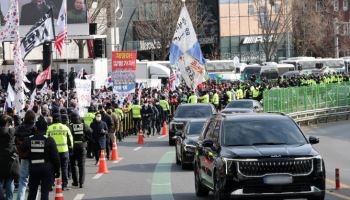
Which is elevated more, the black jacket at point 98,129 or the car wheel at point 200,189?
the black jacket at point 98,129

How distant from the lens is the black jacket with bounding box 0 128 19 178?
1477 cm

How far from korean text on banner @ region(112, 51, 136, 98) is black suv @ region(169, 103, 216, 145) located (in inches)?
290

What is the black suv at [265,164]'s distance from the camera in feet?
47.3

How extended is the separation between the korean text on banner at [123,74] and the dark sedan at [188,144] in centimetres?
1503

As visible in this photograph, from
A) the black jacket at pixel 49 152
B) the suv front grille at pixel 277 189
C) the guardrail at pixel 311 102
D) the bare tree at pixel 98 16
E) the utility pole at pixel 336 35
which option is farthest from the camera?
the utility pole at pixel 336 35

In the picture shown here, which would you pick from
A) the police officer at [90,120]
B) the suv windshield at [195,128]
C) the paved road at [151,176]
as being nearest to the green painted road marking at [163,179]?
the paved road at [151,176]

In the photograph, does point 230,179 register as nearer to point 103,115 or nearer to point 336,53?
point 103,115

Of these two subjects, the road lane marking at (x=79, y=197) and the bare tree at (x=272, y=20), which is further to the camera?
the bare tree at (x=272, y=20)

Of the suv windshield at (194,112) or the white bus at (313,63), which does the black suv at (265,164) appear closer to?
the suv windshield at (194,112)

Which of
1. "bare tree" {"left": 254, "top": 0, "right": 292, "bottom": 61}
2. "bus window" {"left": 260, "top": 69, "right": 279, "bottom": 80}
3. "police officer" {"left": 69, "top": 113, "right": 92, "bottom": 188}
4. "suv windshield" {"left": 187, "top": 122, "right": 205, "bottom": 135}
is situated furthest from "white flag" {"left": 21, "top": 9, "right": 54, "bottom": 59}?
"bare tree" {"left": 254, "top": 0, "right": 292, "bottom": 61}

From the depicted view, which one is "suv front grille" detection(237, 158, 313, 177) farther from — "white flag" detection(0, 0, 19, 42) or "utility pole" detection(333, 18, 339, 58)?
"utility pole" detection(333, 18, 339, 58)

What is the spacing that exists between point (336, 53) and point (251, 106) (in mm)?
74164

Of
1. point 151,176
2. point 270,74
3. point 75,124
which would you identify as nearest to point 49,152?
point 75,124

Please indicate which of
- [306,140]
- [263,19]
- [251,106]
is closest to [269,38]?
[263,19]
